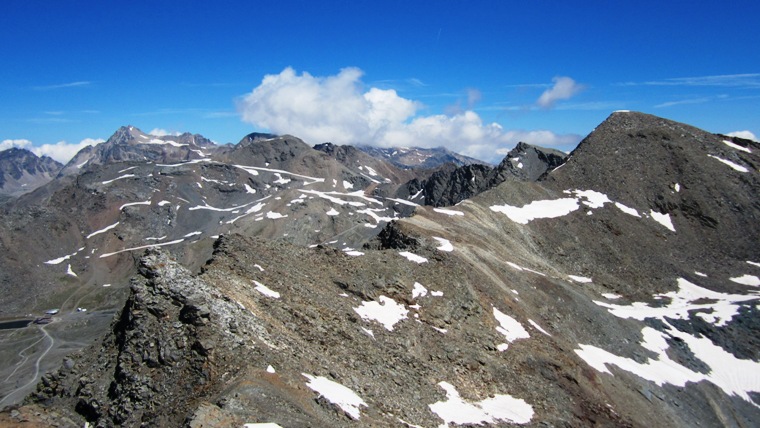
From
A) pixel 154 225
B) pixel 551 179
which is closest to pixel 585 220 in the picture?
pixel 551 179

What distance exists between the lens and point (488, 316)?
46.7 metres

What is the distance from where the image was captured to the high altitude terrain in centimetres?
2494

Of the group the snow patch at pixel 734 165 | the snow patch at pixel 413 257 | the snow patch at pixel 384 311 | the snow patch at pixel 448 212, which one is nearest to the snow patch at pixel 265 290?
the snow patch at pixel 384 311

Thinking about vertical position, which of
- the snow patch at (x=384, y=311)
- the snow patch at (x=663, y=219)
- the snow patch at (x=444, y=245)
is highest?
the snow patch at (x=663, y=219)

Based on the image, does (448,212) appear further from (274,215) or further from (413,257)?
(274,215)

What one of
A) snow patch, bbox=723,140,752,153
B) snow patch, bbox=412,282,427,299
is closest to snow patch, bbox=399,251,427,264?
snow patch, bbox=412,282,427,299

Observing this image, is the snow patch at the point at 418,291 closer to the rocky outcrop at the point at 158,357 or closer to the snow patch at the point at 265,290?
the snow patch at the point at 265,290

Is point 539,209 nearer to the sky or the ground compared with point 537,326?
nearer to the sky

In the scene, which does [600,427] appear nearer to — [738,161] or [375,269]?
[375,269]

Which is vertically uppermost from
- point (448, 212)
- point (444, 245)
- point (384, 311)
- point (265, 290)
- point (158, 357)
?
point (448, 212)

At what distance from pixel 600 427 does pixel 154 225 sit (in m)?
185

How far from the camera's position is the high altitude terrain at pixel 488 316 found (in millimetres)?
24938

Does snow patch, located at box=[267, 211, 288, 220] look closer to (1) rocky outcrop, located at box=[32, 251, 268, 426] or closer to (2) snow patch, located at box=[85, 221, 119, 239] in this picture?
A: (2) snow patch, located at box=[85, 221, 119, 239]

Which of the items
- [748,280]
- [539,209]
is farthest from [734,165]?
[539,209]
